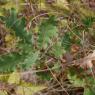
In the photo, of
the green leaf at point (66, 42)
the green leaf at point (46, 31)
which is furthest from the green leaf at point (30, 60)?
the green leaf at point (66, 42)

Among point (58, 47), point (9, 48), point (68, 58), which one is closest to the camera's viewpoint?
point (58, 47)

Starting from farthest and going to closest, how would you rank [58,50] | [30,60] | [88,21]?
[88,21] < [58,50] < [30,60]

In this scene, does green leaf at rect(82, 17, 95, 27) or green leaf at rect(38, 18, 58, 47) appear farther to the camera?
green leaf at rect(82, 17, 95, 27)

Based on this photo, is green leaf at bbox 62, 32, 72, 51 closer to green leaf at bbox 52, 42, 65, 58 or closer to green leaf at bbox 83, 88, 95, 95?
green leaf at bbox 52, 42, 65, 58

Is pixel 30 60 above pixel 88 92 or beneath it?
above

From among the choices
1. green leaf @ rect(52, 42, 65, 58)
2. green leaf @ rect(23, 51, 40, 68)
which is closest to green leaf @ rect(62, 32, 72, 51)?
green leaf @ rect(52, 42, 65, 58)

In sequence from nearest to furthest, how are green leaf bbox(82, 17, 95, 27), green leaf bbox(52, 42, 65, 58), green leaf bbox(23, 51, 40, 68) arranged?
green leaf bbox(23, 51, 40, 68), green leaf bbox(52, 42, 65, 58), green leaf bbox(82, 17, 95, 27)

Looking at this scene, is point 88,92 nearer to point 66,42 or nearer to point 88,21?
point 66,42

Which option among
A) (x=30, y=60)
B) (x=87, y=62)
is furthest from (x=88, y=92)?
(x=30, y=60)

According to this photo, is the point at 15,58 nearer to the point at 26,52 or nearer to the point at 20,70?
the point at 26,52

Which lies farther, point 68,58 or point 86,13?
point 86,13

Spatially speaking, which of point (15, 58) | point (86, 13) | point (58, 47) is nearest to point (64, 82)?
point (58, 47)
